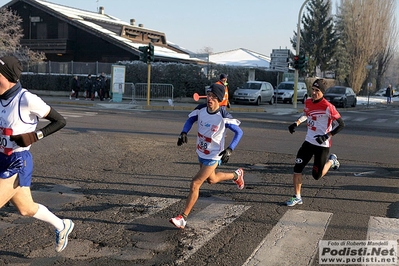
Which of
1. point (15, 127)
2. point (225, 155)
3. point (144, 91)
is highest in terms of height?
point (15, 127)

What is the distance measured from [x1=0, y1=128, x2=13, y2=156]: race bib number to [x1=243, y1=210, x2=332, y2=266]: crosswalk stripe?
2456mm

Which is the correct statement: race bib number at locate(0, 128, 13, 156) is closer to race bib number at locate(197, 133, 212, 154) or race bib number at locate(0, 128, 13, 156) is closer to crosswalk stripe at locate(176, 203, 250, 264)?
crosswalk stripe at locate(176, 203, 250, 264)

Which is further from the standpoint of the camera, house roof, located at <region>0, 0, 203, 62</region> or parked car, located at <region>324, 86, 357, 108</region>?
house roof, located at <region>0, 0, 203, 62</region>

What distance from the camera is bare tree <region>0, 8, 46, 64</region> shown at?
39.9 metres

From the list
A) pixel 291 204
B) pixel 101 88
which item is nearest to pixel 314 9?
pixel 101 88

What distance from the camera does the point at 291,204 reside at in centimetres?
661

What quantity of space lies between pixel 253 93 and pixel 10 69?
26662 millimetres

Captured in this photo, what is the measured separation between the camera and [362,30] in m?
53.4

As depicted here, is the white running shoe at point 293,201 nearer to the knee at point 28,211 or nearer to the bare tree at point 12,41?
the knee at point 28,211

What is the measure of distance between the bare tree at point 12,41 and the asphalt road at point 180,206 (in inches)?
1213

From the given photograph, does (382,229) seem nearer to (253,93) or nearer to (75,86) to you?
(253,93)

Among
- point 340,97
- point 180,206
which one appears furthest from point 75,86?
point 180,206

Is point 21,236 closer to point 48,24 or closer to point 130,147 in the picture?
point 130,147

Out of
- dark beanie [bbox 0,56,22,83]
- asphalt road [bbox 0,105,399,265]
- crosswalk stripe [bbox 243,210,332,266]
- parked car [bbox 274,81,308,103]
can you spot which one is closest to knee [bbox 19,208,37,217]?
asphalt road [bbox 0,105,399,265]
